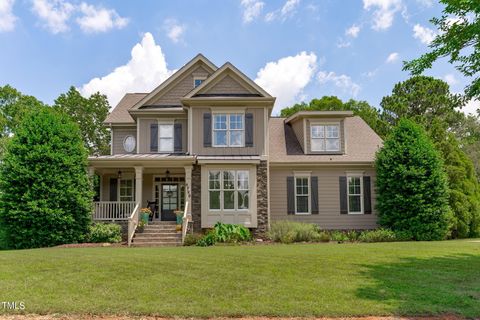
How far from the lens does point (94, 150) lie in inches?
1465

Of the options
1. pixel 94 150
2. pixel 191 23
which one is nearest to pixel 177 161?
pixel 191 23

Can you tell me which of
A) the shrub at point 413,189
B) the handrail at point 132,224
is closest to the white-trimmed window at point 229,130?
the handrail at point 132,224

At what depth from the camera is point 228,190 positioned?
17.1 metres

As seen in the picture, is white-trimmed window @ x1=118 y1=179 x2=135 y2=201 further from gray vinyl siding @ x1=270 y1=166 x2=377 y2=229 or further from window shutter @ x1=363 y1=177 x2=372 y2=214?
window shutter @ x1=363 y1=177 x2=372 y2=214

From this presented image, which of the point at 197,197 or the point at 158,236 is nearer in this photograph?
the point at 158,236

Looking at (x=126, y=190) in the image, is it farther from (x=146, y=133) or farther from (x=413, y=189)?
(x=413, y=189)

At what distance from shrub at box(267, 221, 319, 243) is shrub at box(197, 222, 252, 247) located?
109cm

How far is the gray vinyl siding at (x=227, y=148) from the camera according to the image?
17.5 metres

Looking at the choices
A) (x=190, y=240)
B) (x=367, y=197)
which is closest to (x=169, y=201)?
(x=190, y=240)

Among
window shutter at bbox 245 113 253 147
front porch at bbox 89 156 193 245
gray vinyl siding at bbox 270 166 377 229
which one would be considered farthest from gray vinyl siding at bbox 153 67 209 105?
gray vinyl siding at bbox 270 166 377 229

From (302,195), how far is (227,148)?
427cm

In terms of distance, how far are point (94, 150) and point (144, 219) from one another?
23361 mm

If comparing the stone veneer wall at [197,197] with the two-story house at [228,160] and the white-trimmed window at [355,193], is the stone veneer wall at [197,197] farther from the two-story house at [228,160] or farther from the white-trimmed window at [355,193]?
the white-trimmed window at [355,193]

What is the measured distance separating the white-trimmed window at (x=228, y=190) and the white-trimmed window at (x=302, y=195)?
283 centimetres
